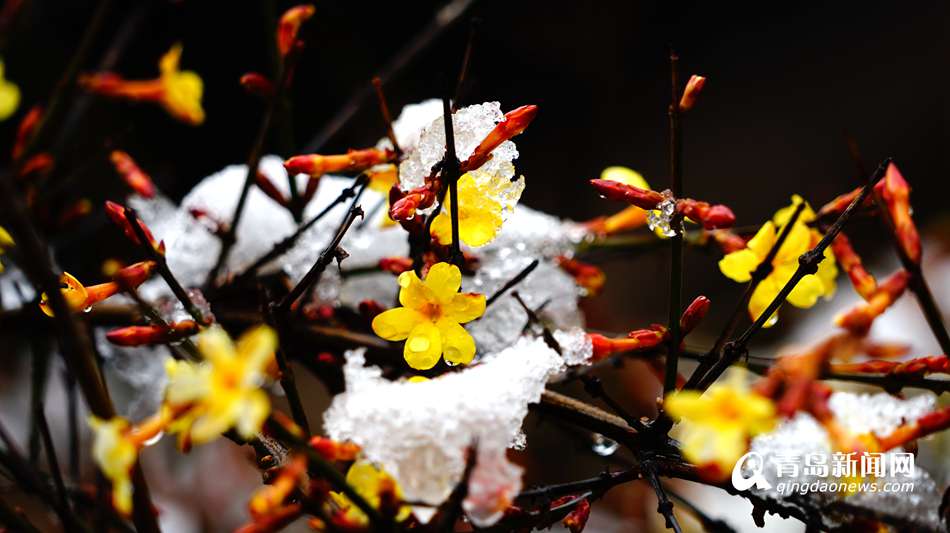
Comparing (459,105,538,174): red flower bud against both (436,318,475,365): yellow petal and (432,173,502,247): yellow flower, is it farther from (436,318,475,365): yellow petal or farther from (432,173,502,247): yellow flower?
(436,318,475,365): yellow petal

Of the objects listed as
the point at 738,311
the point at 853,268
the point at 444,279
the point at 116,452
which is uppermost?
the point at 853,268

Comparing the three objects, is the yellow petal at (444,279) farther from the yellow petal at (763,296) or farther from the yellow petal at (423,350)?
the yellow petal at (763,296)

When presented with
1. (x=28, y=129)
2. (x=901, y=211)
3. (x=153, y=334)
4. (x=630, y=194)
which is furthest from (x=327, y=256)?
(x=28, y=129)

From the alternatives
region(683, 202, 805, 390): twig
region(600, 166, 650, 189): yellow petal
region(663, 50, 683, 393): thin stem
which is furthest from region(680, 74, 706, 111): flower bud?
region(600, 166, 650, 189): yellow petal

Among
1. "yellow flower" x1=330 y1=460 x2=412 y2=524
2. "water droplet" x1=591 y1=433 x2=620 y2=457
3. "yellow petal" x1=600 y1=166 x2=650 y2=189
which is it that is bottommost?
"yellow flower" x1=330 y1=460 x2=412 y2=524

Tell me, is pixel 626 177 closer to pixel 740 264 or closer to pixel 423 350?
pixel 740 264

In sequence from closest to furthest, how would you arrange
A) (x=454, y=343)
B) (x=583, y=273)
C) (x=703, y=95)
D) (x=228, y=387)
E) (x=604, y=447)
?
(x=228, y=387), (x=454, y=343), (x=604, y=447), (x=583, y=273), (x=703, y=95)
